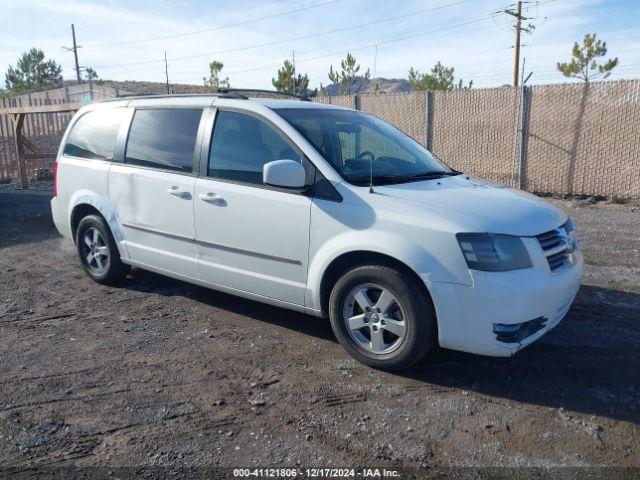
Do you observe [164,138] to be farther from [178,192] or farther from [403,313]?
[403,313]

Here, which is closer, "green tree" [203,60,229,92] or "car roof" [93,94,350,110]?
"car roof" [93,94,350,110]

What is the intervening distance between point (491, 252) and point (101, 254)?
4.05 m

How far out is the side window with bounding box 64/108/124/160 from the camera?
18.4ft

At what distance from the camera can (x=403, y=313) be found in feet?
12.2

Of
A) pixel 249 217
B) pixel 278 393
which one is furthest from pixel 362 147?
pixel 278 393

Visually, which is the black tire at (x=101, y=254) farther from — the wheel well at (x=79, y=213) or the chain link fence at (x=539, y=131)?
the chain link fence at (x=539, y=131)

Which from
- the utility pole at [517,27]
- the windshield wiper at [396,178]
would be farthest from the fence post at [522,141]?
the utility pole at [517,27]

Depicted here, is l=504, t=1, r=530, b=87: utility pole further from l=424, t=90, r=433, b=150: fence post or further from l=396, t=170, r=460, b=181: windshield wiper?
l=396, t=170, r=460, b=181: windshield wiper

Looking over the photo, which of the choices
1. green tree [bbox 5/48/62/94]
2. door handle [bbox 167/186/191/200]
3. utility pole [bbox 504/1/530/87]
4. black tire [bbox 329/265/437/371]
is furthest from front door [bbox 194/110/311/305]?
green tree [bbox 5/48/62/94]

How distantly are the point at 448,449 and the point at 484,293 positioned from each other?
37.0 inches

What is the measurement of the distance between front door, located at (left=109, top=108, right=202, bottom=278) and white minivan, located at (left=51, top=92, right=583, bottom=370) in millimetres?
16

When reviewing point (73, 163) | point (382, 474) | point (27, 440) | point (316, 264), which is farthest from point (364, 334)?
point (73, 163)

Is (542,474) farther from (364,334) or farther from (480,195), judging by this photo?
(480,195)

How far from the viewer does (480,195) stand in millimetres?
4070
